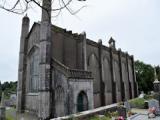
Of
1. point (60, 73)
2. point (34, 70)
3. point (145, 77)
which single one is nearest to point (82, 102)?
point (60, 73)

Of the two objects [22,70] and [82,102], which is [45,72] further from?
[22,70]

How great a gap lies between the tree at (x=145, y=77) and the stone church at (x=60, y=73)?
2059 cm

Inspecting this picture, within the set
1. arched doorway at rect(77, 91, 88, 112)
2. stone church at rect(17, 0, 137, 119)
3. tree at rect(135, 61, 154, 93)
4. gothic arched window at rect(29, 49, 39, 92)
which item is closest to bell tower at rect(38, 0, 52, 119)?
stone church at rect(17, 0, 137, 119)

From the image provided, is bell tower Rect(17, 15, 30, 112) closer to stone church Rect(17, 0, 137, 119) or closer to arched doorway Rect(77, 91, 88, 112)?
stone church Rect(17, 0, 137, 119)

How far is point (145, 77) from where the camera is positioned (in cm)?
5156

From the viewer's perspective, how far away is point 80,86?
1772cm

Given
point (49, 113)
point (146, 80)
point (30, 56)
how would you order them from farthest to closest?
1. point (146, 80)
2. point (30, 56)
3. point (49, 113)

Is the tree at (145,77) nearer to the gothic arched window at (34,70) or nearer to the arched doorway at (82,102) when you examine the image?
the arched doorway at (82,102)

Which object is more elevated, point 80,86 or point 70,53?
point 70,53

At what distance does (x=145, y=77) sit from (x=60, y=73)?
4041 cm

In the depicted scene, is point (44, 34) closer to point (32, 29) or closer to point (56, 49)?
point (56, 49)

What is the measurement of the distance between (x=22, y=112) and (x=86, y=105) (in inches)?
391

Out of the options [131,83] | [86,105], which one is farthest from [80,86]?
[131,83]

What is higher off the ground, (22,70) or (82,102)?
(22,70)
